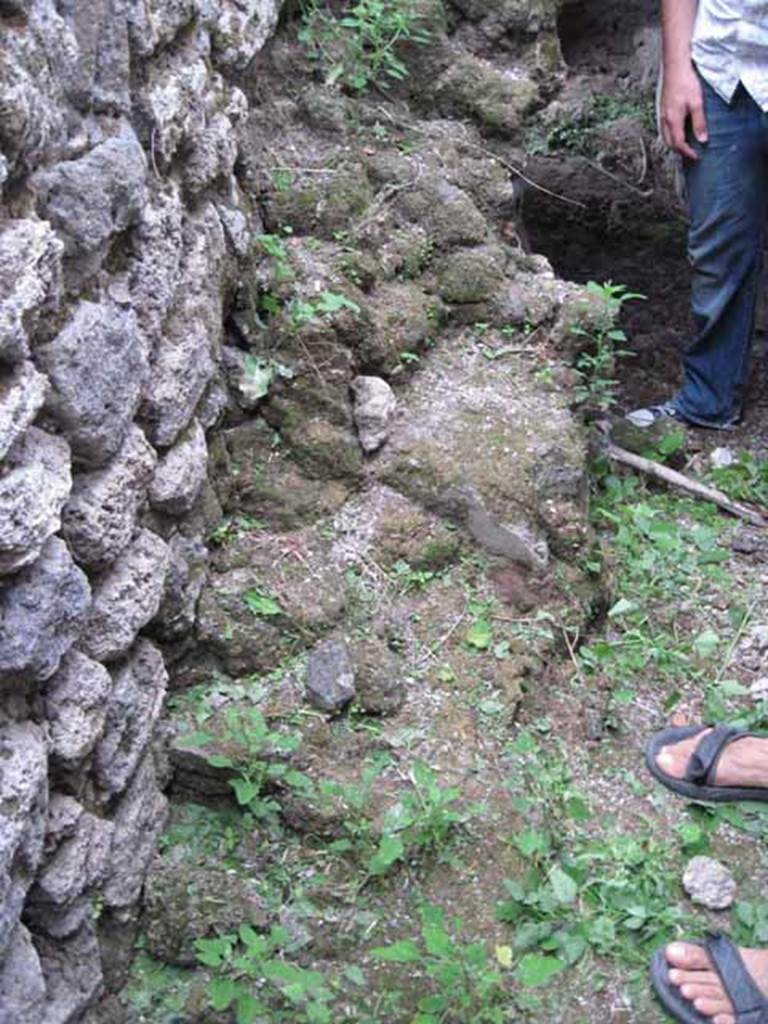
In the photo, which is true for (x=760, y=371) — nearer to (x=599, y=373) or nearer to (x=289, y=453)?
(x=599, y=373)

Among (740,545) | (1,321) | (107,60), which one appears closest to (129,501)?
(1,321)

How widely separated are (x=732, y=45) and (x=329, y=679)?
2.07m

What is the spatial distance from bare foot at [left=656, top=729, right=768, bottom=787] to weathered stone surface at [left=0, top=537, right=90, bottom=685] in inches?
49.6

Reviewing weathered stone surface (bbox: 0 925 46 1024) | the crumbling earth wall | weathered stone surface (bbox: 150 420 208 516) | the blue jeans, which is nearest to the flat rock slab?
the crumbling earth wall

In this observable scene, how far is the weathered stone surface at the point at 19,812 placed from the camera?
1587 millimetres

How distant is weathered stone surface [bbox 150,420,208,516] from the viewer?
2164mm

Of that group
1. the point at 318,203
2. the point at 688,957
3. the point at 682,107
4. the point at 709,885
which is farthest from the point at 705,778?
the point at 682,107

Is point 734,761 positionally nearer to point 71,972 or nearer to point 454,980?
point 454,980

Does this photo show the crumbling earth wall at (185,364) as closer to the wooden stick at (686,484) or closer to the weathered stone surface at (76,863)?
the weathered stone surface at (76,863)

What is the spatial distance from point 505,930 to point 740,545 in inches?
55.0

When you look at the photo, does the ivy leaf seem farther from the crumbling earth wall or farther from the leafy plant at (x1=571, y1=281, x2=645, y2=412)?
the leafy plant at (x1=571, y1=281, x2=645, y2=412)

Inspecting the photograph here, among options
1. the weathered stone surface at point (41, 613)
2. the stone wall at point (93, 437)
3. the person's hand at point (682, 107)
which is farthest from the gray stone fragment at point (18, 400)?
the person's hand at point (682, 107)

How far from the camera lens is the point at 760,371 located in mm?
4020

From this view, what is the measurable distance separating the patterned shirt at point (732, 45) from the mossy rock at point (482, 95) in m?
0.49
